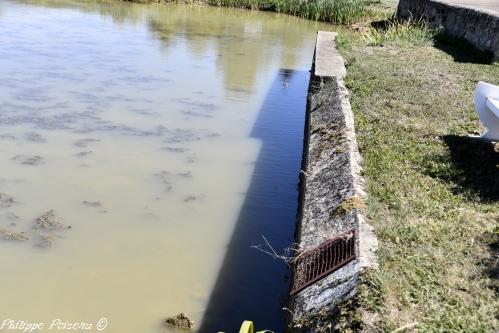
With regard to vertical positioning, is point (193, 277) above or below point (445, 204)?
below

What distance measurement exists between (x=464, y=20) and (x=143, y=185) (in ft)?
34.0

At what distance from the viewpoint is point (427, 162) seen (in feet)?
17.2

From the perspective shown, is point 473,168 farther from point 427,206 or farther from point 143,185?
point 143,185

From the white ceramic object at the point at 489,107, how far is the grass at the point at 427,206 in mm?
140

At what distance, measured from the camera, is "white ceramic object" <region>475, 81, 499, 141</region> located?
546cm

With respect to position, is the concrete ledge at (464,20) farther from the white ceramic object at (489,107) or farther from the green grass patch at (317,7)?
the white ceramic object at (489,107)

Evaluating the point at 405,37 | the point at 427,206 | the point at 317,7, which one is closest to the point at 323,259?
the point at 427,206

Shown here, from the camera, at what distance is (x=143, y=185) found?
621 centimetres

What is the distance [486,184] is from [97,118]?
18.1ft

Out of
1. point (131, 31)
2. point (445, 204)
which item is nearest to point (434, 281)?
point (445, 204)

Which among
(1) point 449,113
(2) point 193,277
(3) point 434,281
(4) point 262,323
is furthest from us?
(1) point 449,113

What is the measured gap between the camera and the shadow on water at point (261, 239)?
423 cm

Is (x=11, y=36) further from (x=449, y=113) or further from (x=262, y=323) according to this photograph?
(x=262, y=323)

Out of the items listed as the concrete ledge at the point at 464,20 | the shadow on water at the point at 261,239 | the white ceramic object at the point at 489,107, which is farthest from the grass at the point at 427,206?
the concrete ledge at the point at 464,20
